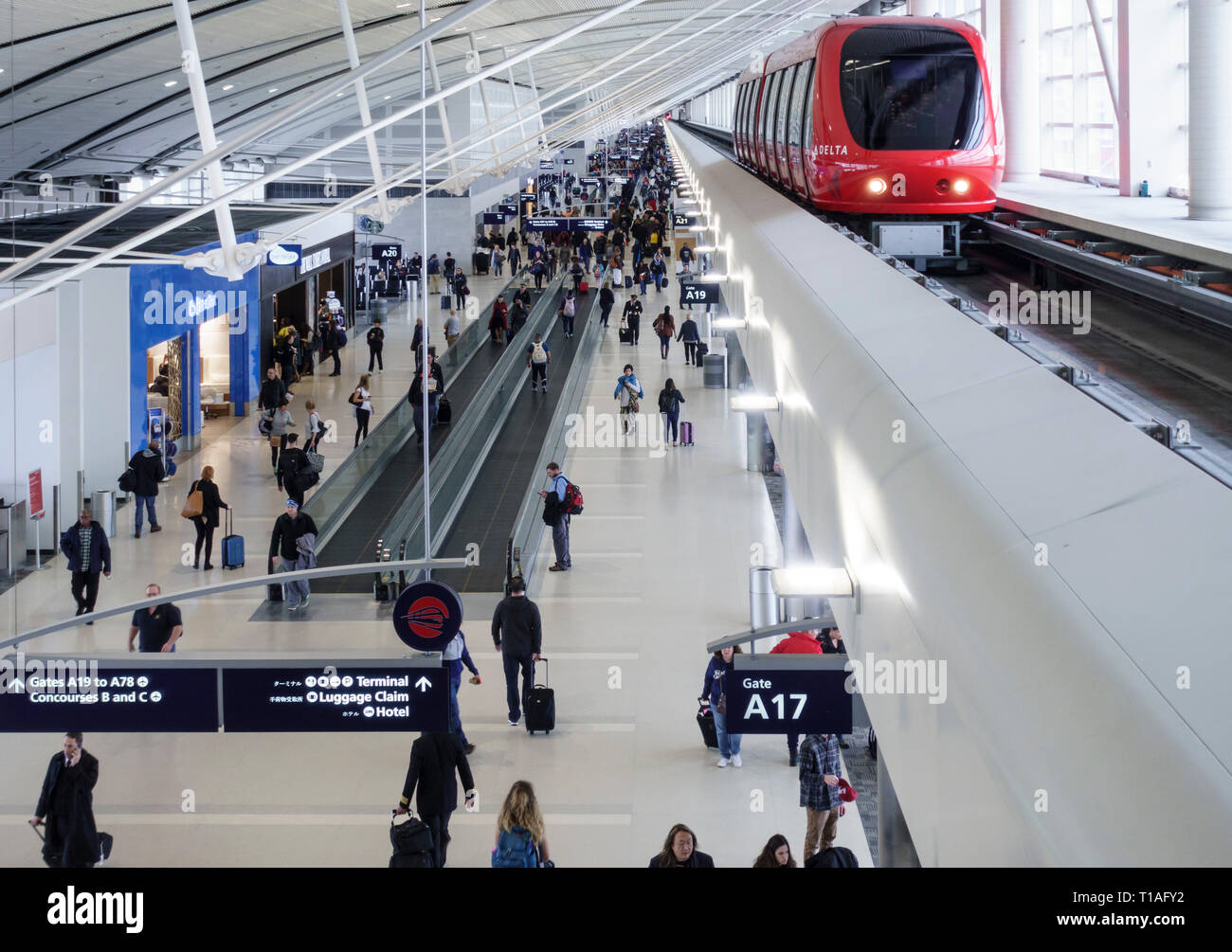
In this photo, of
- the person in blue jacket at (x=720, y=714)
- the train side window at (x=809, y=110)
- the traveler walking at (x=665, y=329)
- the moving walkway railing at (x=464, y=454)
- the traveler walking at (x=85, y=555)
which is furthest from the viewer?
the traveler walking at (x=665, y=329)

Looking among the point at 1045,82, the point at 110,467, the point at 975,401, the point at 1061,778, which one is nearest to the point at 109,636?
the point at 110,467

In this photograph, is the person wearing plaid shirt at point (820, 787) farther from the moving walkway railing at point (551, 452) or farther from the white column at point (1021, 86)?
the white column at point (1021, 86)

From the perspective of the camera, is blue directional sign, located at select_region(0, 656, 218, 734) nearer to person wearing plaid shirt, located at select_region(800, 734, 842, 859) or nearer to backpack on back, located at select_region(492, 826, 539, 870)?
backpack on back, located at select_region(492, 826, 539, 870)

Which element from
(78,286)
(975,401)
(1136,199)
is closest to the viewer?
(975,401)

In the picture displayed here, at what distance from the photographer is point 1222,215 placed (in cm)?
1333

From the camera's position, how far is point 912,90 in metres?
14.1

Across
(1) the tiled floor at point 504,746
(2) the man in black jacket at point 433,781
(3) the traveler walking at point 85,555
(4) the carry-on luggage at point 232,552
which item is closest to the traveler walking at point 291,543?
(1) the tiled floor at point 504,746

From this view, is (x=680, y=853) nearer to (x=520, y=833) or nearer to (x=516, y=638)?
(x=520, y=833)

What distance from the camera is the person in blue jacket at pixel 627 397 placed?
24.9 m

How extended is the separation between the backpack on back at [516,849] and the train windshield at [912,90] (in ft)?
29.8

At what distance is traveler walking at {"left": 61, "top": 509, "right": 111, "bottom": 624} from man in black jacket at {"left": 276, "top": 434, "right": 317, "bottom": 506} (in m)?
3.71
